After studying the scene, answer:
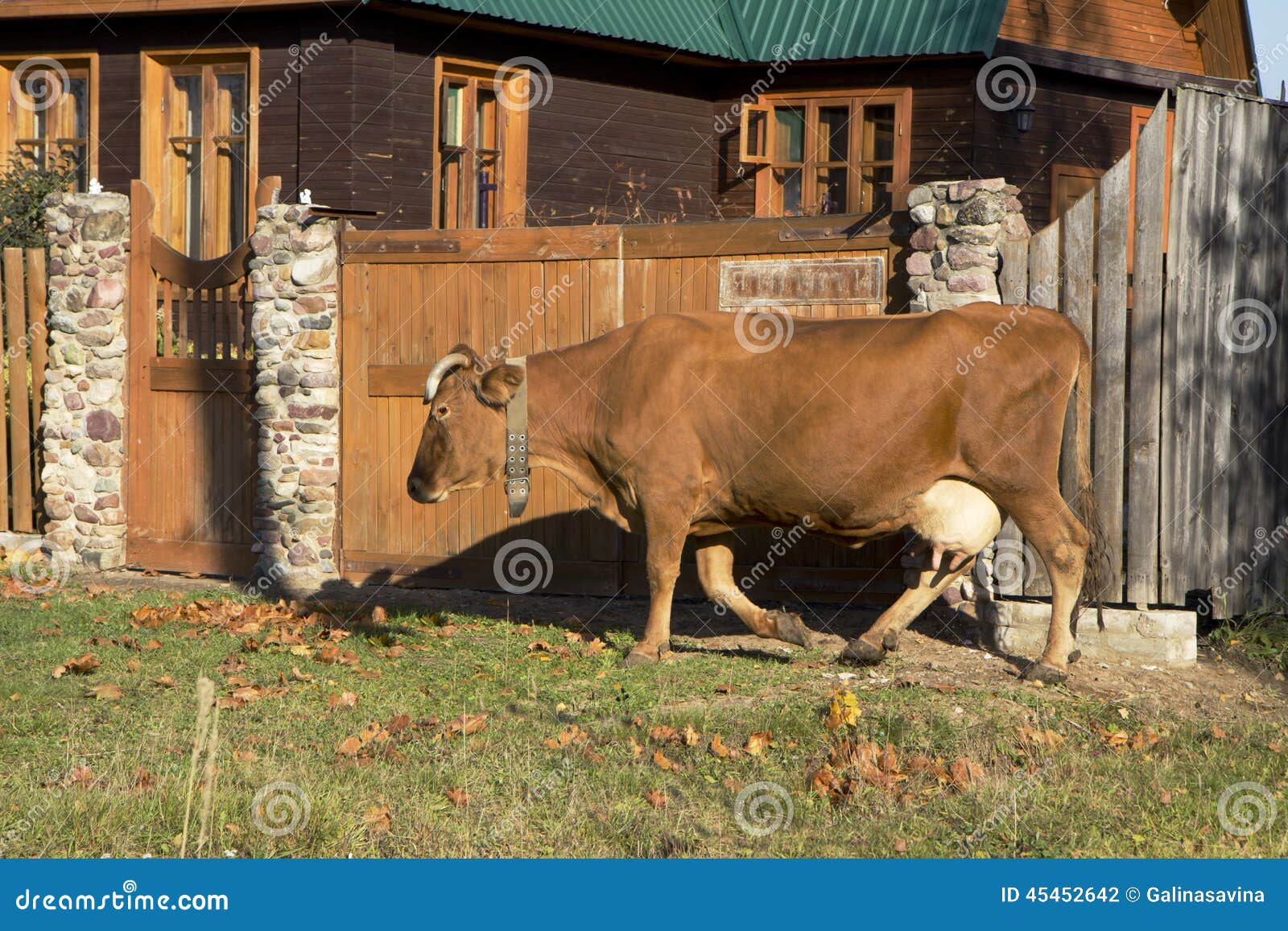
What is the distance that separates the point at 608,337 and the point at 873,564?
2.31 meters

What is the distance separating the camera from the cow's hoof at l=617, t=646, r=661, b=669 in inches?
280

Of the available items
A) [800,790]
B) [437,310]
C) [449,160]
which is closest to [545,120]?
[449,160]

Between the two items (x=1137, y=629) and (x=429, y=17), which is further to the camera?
(x=429, y=17)

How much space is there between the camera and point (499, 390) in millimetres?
7539

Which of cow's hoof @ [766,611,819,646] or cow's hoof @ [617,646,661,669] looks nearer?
cow's hoof @ [617,646,661,669]

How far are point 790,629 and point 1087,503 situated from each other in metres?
1.65

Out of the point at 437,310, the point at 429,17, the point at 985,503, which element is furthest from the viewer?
the point at 429,17

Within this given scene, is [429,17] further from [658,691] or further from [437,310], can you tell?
[658,691]
